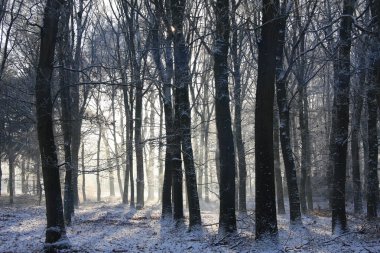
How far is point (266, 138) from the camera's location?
10.1 m

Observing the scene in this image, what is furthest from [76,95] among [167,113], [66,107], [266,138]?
[266,138]

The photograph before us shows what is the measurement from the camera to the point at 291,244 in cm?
1160

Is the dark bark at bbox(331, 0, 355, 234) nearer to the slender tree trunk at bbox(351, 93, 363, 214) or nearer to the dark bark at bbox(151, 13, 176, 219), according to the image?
the dark bark at bbox(151, 13, 176, 219)

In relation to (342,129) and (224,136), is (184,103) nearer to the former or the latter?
(224,136)

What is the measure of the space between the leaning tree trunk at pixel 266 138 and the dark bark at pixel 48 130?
17.8 ft

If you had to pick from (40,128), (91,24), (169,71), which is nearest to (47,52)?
(40,128)

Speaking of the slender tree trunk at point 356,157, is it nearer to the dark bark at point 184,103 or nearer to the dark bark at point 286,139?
the dark bark at point 286,139

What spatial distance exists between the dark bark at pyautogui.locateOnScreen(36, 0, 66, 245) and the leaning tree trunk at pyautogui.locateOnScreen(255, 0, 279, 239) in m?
5.43

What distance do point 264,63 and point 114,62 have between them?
18005mm

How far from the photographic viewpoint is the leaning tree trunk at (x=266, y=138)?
10086 millimetres

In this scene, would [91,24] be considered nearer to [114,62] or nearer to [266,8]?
[114,62]

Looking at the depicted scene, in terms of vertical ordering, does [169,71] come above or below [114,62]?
below

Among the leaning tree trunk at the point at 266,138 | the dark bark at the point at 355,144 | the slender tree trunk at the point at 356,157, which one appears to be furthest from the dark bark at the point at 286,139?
the slender tree trunk at the point at 356,157

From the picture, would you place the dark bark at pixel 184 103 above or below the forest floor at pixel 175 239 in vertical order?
above
